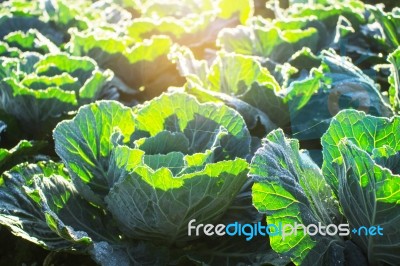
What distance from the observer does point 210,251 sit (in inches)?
83.5

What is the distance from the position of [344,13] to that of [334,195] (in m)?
1.97

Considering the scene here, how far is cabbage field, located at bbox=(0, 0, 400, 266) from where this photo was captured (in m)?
1.72

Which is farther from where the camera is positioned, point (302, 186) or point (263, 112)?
point (263, 112)

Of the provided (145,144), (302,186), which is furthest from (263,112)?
(302,186)

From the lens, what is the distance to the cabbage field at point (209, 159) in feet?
5.65

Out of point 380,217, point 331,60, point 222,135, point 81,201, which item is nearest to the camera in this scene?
point 380,217

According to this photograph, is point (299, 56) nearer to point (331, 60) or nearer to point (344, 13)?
point (331, 60)

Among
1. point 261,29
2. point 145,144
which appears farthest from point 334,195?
point 261,29

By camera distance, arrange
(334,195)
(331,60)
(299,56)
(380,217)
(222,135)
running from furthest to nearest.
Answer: (299,56) < (331,60) < (222,135) < (334,195) < (380,217)

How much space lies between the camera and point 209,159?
1.96m

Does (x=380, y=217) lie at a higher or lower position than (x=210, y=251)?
higher

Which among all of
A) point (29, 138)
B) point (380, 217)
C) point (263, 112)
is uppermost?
point (380, 217)

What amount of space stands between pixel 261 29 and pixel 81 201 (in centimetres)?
152

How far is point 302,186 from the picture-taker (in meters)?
1.77
